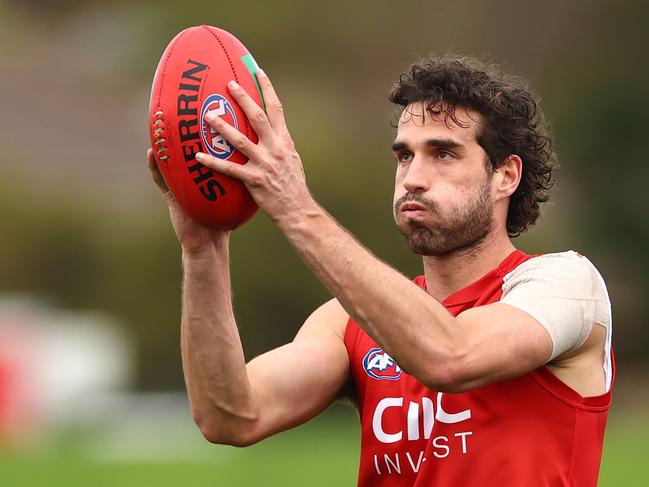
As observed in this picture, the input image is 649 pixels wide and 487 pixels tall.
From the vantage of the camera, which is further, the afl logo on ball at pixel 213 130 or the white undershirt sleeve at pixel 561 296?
the white undershirt sleeve at pixel 561 296

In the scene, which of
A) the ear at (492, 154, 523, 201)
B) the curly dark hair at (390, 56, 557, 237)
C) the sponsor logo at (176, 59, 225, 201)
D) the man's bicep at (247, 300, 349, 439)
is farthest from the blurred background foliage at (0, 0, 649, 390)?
the sponsor logo at (176, 59, 225, 201)

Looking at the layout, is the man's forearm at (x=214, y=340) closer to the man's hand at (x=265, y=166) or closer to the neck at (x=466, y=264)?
the man's hand at (x=265, y=166)

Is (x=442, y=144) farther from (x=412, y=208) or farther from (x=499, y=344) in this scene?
(x=499, y=344)

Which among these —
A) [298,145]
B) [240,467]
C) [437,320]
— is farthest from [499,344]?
[298,145]

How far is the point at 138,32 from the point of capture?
69438 millimetres

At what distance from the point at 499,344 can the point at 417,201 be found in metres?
0.73

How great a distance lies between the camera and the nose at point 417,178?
528cm

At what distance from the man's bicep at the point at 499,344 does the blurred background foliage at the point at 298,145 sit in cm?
1175

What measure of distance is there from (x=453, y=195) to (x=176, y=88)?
1.13 metres

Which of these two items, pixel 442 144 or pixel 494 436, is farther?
pixel 442 144

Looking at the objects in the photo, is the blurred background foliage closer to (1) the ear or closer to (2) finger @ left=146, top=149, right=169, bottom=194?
(1) the ear

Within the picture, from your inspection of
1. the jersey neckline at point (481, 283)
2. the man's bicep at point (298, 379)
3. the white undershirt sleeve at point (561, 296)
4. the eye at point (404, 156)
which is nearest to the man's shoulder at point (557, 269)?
the white undershirt sleeve at point (561, 296)

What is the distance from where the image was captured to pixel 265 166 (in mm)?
4641

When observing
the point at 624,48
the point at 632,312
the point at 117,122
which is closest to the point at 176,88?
the point at 632,312
